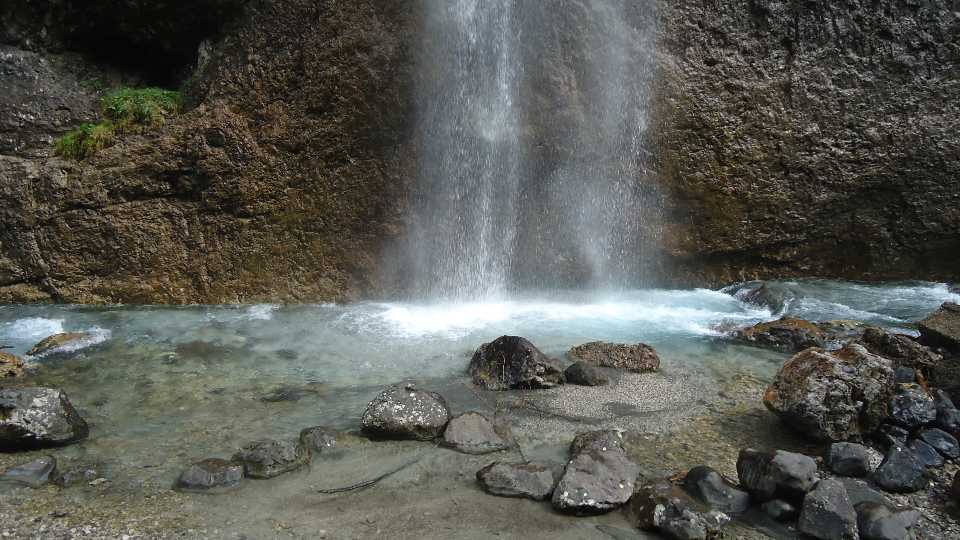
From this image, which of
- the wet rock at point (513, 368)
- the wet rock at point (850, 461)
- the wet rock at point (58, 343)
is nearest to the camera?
the wet rock at point (850, 461)

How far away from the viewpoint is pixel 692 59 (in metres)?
9.20

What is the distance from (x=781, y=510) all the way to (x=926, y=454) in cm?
131

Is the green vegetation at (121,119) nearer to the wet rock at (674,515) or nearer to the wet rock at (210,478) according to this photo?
the wet rock at (210,478)

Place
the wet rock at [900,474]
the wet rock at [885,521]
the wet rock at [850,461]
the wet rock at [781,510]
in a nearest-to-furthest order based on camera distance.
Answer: the wet rock at [885,521], the wet rock at [781,510], the wet rock at [900,474], the wet rock at [850,461]

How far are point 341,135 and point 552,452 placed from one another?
5847 millimetres

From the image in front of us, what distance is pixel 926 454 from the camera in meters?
3.83

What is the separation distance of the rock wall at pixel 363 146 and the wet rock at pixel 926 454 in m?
5.68

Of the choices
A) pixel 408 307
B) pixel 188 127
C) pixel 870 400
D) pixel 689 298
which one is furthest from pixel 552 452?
pixel 188 127

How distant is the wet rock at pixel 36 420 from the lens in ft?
12.8

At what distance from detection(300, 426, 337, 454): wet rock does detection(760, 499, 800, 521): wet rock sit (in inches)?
99.6

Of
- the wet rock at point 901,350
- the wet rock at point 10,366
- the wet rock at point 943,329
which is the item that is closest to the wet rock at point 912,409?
the wet rock at point 901,350

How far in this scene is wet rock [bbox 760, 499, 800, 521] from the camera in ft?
10.5

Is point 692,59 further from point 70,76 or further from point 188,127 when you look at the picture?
point 70,76

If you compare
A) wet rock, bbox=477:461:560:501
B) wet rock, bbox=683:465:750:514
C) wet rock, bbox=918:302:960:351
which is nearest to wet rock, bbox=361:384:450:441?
wet rock, bbox=477:461:560:501
